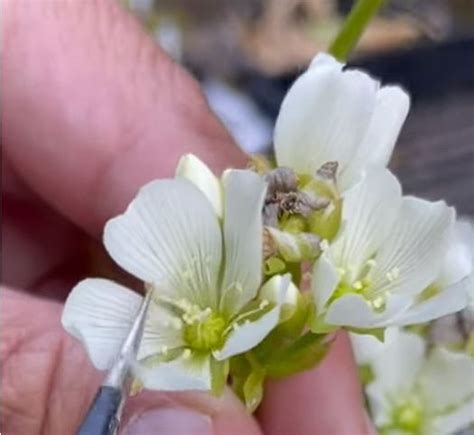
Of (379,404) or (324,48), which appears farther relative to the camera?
(324,48)

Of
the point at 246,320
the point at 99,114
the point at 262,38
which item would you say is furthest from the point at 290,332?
the point at 262,38

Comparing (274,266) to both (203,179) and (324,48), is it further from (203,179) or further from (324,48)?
(324,48)

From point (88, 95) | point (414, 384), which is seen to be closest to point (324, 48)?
point (88, 95)

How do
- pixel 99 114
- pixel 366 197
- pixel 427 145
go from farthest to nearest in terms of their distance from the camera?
pixel 427 145, pixel 99 114, pixel 366 197

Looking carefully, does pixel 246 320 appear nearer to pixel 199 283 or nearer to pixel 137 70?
pixel 199 283

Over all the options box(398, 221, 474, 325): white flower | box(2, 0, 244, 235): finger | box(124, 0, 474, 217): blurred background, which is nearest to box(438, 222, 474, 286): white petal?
box(398, 221, 474, 325): white flower
